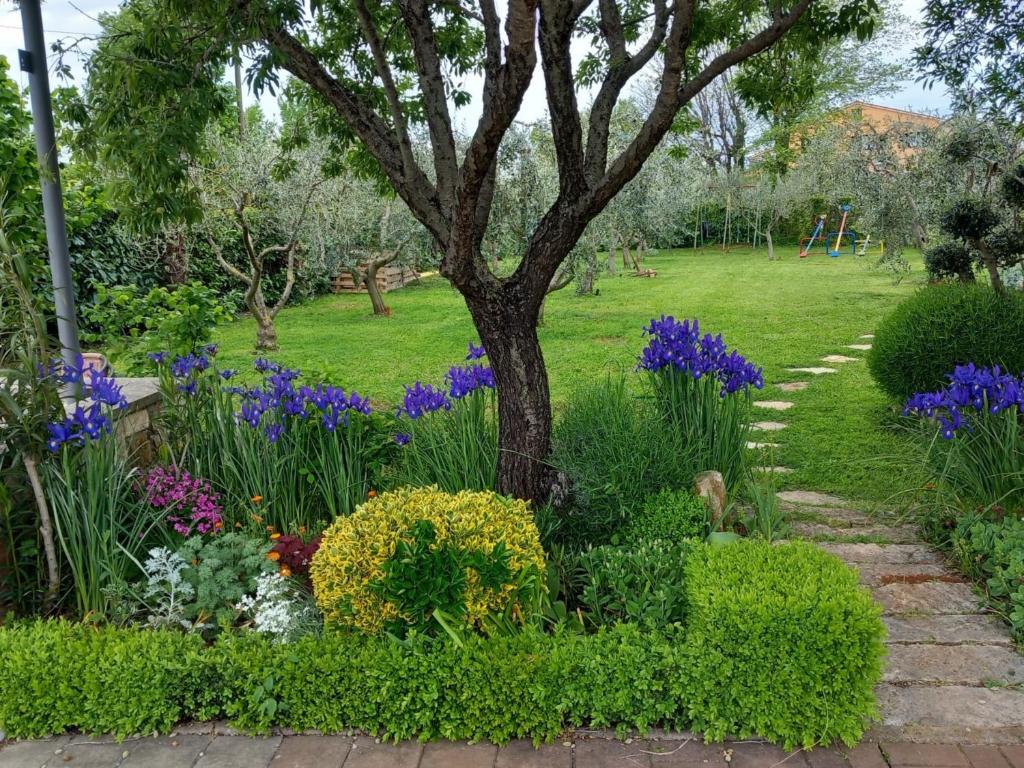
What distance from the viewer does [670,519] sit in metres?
3.65

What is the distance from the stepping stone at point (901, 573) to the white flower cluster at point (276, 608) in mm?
2483

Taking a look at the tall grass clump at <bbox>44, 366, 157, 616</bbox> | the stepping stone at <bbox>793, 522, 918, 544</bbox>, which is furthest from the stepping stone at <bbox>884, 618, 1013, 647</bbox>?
the tall grass clump at <bbox>44, 366, 157, 616</bbox>

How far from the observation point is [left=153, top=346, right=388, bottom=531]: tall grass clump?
3938 millimetres

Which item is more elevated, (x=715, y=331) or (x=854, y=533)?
(x=715, y=331)

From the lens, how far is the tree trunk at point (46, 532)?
3.18 m

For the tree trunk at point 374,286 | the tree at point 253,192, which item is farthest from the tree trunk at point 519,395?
the tree trunk at point 374,286

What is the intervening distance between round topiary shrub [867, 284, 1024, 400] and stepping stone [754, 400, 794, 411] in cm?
90

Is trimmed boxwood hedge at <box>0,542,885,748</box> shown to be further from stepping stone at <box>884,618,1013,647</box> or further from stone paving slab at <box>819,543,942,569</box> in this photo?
stone paving slab at <box>819,543,942,569</box>

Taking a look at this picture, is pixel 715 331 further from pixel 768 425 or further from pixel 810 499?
pixel 810 499

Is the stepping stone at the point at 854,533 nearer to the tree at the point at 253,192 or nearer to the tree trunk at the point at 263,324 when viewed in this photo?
the tree at the point at 253,192

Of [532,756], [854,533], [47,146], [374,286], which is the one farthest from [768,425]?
[374,286]

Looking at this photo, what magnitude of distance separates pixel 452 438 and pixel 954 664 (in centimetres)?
248

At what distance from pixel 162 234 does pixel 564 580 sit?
37.9ft

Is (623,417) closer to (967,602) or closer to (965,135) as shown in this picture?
(967,602)
